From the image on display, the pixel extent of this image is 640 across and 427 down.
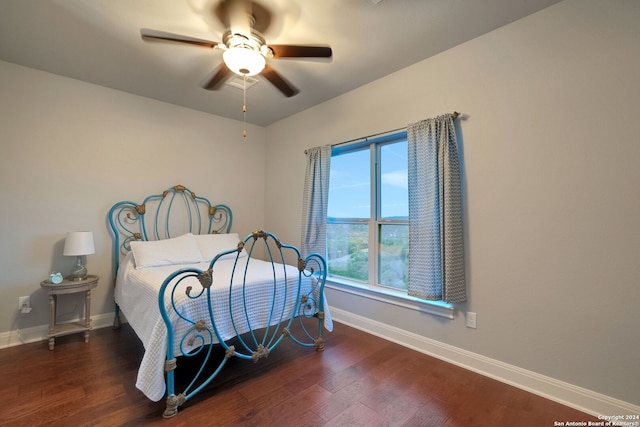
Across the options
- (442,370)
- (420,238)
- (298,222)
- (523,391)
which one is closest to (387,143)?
(420,238)

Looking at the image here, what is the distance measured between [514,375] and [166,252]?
124 inches

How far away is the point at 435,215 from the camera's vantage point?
7.70 ft

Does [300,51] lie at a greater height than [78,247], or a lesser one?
greater

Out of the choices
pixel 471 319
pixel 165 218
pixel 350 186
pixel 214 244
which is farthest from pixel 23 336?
Result: pixel 471 319

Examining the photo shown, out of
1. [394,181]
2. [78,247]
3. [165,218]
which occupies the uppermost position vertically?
[394,181]

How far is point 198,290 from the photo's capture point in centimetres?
200

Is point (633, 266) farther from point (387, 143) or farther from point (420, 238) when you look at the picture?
point (387, 143)

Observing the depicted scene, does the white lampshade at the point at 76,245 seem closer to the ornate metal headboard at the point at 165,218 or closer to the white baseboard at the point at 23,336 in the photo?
the ornate metal headboard at the point at 165,218

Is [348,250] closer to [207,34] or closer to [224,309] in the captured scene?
[224,309]

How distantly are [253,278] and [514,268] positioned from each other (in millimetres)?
1918

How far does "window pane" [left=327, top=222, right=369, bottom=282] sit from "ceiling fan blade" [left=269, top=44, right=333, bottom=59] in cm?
180

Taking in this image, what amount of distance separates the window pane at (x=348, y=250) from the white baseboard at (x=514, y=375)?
0.59 metres

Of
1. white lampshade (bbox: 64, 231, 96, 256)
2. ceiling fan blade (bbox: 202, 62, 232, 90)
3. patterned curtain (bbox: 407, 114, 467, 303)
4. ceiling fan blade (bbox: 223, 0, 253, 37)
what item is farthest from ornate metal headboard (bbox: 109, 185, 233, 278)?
patterned curtain (bbox: 407, 114, 467, 303)

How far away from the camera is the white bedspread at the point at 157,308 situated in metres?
1.65
